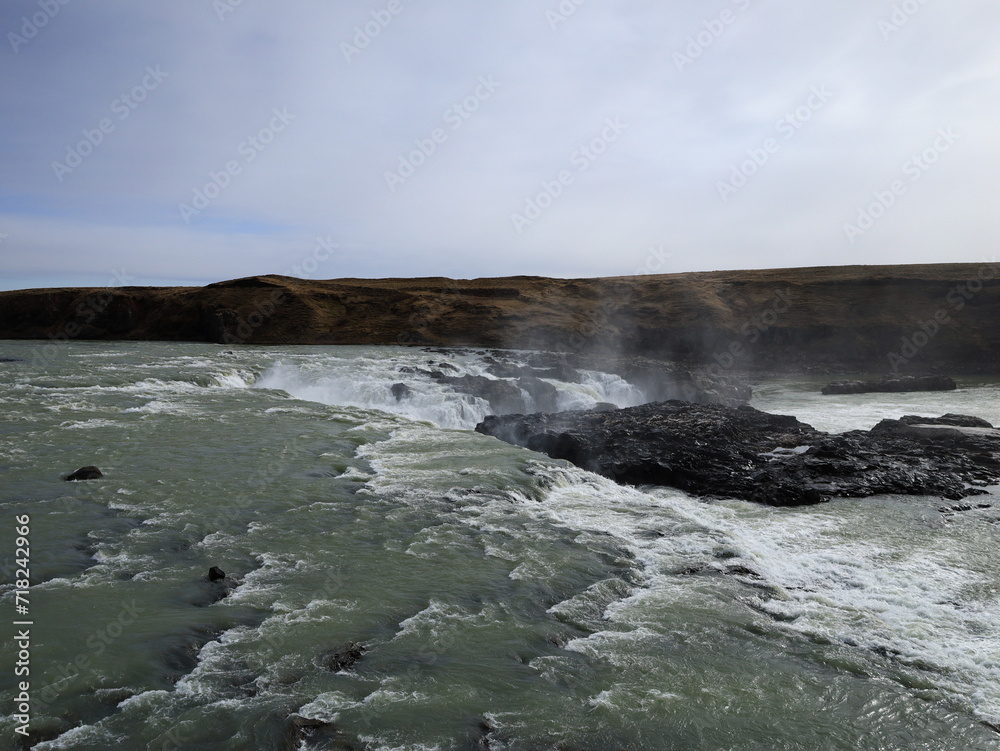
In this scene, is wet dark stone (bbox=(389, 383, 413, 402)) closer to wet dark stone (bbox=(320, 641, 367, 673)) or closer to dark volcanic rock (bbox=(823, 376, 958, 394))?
wet dark stone (bbox=(320, 641, 367, 673))

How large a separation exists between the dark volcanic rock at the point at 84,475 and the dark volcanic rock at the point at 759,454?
8.48m

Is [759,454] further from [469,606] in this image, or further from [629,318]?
[629,318]

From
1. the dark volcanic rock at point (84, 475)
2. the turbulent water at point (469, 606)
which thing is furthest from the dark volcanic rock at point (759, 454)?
the dark volcanic rock at point (84, 475)

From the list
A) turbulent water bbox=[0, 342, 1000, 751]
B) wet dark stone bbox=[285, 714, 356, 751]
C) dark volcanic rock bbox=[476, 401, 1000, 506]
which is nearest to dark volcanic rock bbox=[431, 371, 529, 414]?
dark volcanic rock bbox=[476, 401, 1000, 506]

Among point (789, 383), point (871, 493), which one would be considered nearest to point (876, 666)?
point (871, 493)

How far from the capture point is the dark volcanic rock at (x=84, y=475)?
10.7 metres

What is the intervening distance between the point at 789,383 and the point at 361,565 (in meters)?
32.3

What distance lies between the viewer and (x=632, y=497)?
38.6ft

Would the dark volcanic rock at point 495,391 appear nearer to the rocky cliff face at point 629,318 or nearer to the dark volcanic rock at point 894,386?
the dark volcanic rock at point 894,386

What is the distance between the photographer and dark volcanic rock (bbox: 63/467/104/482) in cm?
1067

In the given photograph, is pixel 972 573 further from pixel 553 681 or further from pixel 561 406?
pixel 561 406

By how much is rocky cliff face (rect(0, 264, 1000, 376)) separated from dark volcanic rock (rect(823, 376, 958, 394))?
9.02 meters

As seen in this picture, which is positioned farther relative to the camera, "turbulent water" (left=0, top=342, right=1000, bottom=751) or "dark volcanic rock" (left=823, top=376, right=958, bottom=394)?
"dark volcanic rock" (left=823, top=376, right=958, bottom=394)

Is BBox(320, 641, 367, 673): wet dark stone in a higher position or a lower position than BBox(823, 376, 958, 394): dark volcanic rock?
lower
